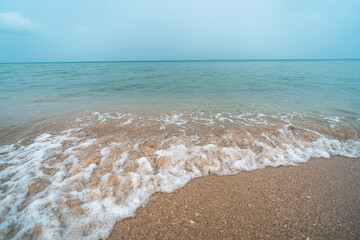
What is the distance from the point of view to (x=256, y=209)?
2566 mm

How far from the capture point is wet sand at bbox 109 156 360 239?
7.30ft

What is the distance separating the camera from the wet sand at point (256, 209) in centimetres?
223

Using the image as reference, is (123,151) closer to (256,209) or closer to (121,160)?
(121,160)

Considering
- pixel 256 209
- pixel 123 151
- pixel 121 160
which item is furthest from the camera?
pixel 123 151

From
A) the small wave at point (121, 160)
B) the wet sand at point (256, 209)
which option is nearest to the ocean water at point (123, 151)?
the small wave at point (121, 160)

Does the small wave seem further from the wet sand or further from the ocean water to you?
the wet sand

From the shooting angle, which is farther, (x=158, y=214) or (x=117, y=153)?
(x=117, y=153)

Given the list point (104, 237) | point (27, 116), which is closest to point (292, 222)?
point (104, 237)

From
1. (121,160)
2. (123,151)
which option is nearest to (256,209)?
(121,160)

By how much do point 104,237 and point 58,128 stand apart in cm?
492

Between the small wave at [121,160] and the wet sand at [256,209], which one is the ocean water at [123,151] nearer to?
the small wave at [121,160]

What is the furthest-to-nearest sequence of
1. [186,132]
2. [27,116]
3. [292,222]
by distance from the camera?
[27,116]
[186,132]
[292,222]

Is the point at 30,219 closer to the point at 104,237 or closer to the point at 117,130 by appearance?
the point at 104,237

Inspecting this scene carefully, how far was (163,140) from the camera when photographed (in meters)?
4.73
